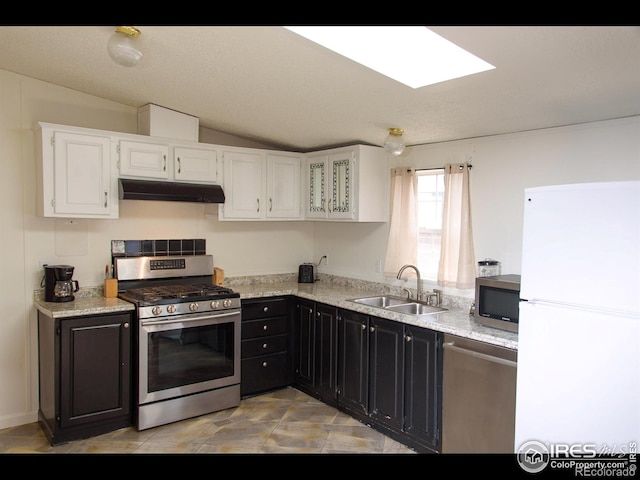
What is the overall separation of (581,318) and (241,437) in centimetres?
244

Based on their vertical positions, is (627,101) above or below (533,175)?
above

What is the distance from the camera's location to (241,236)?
4691 millimetres

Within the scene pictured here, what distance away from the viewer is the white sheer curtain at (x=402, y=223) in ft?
13.2

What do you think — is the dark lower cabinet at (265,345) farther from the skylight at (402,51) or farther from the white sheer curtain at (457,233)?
the skylight at (402,51)

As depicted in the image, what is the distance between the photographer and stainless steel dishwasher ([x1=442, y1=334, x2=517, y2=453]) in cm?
258

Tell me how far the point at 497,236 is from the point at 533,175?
493 millimetres

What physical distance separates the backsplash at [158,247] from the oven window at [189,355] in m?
0.87

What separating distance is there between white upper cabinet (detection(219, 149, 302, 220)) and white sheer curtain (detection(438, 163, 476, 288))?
1.56 meters

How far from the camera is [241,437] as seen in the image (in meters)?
3.39

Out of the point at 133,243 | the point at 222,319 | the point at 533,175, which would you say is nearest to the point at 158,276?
the point at 133,243

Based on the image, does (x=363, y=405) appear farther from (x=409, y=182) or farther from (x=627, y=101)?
(x=627, y=101)

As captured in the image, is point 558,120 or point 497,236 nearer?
point 558,120

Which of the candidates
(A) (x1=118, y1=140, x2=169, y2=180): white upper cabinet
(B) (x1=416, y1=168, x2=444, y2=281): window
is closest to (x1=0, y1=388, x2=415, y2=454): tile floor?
(B) (x1=416, y1=168, x2=444, y2=281): window
